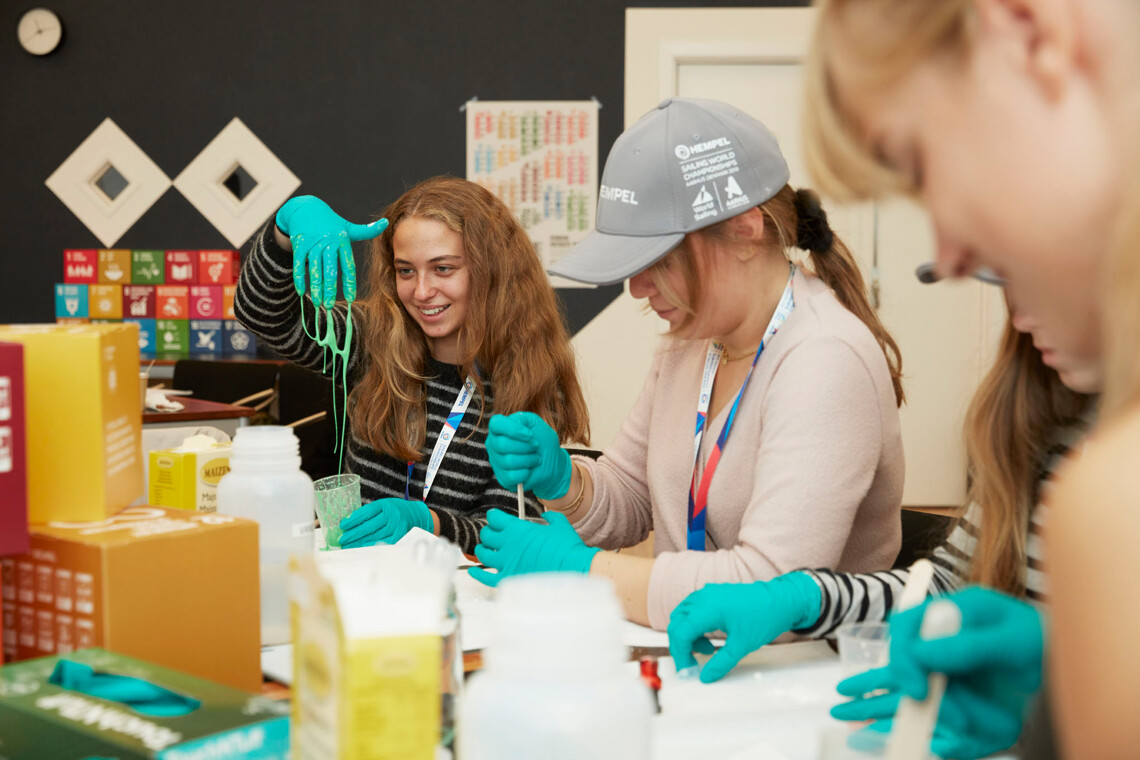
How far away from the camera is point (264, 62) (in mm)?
4969

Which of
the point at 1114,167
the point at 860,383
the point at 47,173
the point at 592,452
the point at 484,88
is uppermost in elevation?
the point at 484,88

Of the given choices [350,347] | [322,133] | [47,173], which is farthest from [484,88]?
[350,347]

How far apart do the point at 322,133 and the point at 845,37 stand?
4.73 meters

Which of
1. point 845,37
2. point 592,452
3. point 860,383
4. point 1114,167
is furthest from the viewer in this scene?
point 592,452

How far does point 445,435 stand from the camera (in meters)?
2.01

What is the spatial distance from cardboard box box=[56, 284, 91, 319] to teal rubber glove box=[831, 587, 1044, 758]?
509 cm

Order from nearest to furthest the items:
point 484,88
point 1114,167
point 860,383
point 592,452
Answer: point 1114,167 < point 860,383 < point 592,452 < point 484,88

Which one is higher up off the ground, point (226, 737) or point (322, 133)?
point (322, 133)

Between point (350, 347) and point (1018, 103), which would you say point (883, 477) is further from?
point (350, 347)

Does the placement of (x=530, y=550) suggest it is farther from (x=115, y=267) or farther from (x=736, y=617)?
(x=115, y=267)

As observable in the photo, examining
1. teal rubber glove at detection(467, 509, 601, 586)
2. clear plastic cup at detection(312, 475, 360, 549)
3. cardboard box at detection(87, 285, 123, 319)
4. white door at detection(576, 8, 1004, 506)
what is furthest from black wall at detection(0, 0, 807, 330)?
teal rubber glove at detection(467, 509, 601, 586)

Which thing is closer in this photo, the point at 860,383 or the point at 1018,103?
the point at 1018,103

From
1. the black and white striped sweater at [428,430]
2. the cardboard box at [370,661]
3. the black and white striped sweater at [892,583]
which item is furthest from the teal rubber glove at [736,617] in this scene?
the black and white striped sweater at [428,430]

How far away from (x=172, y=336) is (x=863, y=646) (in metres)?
4.60
